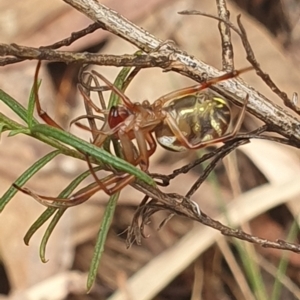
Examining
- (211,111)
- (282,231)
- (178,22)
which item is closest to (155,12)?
(178,22)

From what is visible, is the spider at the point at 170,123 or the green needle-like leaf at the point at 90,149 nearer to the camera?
the green needle-like leaf at the point at 90,149

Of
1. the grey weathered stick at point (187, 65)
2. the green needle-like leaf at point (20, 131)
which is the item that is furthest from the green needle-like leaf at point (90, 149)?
the grey weathered stick at point (187, 65)

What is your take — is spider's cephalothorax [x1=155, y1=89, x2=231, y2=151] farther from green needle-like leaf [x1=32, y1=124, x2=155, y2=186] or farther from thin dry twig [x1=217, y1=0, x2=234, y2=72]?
green needle-like leaf [x1=32, y1=124, x2=155, y2=186]

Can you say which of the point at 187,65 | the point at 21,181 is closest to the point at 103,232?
the point at 21,181

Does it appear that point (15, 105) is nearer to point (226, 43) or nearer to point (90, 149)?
point (90, 149)

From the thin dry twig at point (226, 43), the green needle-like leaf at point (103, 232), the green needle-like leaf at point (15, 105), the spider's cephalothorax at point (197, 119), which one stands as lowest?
the green needle-like leaf at point (103, 232)

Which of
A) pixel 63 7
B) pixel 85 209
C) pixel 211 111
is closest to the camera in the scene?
pixel 211 111

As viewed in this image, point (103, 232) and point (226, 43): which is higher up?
point (226, 43)

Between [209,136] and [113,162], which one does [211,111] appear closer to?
[209,136]

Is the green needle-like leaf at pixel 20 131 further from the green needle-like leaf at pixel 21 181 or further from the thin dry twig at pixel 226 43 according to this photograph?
the thin dry twig at pixel 226 43
